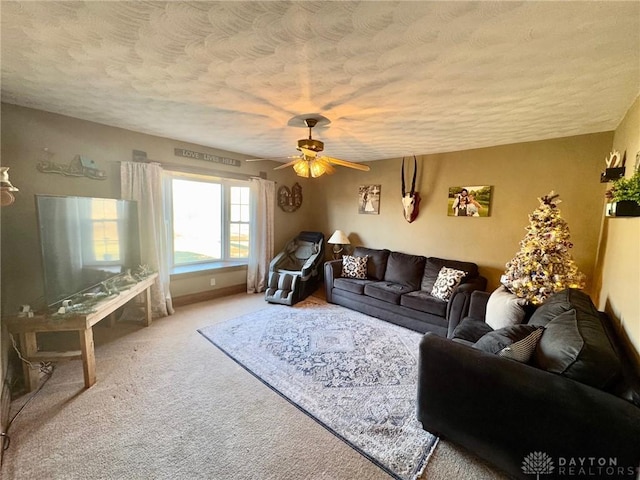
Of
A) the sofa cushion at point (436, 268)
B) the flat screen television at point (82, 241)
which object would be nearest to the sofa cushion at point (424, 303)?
the sofa cushion at point (436, 268)

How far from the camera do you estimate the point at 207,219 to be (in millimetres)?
Answer: 4344

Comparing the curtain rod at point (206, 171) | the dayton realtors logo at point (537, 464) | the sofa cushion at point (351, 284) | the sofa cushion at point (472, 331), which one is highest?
the curtain rod at point (206, 171)

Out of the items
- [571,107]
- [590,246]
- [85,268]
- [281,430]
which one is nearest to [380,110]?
[571,107]

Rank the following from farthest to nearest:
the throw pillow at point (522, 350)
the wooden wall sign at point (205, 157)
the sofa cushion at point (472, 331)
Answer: the wooden wall sign at point (205, 157) < the sofa cushion at point (472, 331) < the throw pillow at point (522, 350)

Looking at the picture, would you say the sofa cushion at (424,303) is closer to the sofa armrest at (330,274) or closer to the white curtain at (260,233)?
the sofa armrest at (330,274)

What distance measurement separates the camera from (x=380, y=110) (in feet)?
7.51

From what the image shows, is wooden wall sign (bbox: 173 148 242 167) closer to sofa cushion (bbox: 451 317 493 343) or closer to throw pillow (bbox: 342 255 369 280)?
throw pillow (bbox: 342 255 369 280)

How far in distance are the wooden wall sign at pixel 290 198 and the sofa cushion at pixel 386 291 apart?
7.54 ft

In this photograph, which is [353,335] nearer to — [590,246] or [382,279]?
[382,279]

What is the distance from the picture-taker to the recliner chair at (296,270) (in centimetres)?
409

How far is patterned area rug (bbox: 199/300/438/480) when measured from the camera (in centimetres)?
166

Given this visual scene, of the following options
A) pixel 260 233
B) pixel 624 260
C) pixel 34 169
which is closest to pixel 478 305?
pixel 624 260

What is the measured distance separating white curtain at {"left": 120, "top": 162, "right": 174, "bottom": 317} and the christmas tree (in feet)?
13.4

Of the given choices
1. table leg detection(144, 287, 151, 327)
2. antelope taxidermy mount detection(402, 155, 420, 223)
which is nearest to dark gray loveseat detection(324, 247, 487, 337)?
antelope taxidermy mount detection(402, 155, 420, 223)
